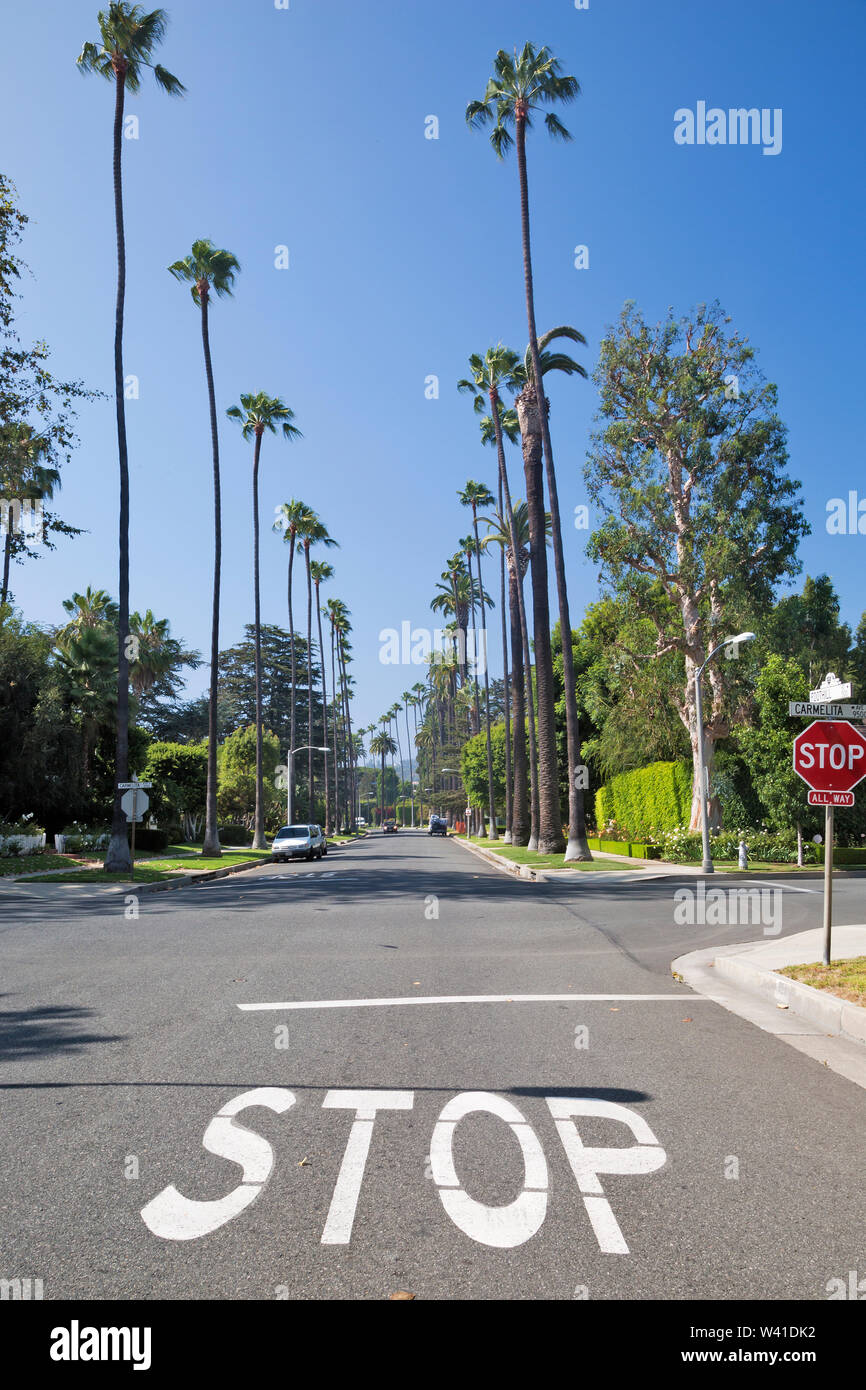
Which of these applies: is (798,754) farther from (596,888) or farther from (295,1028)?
(596,888)

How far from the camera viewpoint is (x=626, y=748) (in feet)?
140

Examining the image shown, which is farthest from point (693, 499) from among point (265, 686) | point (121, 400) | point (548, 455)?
point (265, 686)

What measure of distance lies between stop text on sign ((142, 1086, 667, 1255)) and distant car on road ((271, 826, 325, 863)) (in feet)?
111

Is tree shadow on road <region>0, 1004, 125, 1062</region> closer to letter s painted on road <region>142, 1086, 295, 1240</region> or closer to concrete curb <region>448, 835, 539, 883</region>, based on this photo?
letter s painted on road <region>142, 1086, 295, 1240</region>

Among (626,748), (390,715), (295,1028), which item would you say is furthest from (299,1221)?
(390,715)

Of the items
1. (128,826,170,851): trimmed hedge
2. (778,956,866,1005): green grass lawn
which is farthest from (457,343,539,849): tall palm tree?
(778,956,866,1005): green grass lawn

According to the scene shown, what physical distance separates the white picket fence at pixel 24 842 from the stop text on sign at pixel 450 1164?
2966 centimetres

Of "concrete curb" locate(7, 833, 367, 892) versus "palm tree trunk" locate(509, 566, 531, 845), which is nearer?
"concrete curb" locate(7, 833, 367, 892)

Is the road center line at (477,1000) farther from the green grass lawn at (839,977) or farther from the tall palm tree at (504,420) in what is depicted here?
the tall palm tree at (504,420)

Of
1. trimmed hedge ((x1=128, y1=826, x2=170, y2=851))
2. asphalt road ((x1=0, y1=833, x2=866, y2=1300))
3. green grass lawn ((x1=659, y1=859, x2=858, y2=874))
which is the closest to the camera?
asphalt road ((x1=0, y1=833, x2=866, y2=1300))

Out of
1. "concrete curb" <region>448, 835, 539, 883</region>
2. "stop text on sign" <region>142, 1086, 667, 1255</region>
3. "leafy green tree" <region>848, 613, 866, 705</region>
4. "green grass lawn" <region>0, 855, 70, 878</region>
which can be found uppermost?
"leafy green tree" <region>848, 613, 866, 705</region>

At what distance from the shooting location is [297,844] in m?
39.4

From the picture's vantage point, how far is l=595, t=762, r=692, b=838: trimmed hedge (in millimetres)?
39688

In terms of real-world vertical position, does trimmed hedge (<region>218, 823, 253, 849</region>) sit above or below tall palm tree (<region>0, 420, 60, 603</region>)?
below
